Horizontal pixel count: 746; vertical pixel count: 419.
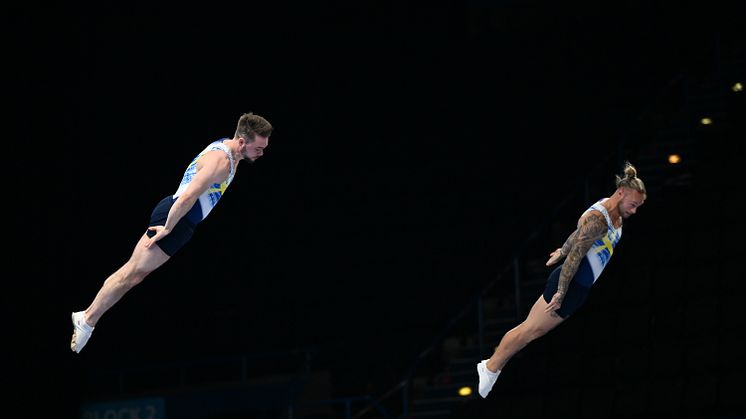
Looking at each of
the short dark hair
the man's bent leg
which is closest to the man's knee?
the man's bent leg

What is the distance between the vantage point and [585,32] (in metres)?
20.1

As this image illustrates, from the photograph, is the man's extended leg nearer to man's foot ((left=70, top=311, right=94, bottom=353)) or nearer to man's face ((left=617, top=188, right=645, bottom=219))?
man's foot ((left=70, top=311, right=94, bottom=353))

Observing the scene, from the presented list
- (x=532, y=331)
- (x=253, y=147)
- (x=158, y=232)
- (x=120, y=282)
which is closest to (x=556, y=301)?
(x=532, y=331)

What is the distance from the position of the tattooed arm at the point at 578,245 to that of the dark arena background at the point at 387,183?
16.3 feet

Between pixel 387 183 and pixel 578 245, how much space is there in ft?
33.1

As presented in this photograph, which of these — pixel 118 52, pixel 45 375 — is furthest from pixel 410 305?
pixel 45 375

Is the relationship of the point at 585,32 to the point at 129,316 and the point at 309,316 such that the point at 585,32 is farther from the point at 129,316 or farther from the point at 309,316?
the point at 129,316

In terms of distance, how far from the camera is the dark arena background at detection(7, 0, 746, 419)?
52.5 feet

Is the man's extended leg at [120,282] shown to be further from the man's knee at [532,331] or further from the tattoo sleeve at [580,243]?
the tattoo sleeve at [580,243]

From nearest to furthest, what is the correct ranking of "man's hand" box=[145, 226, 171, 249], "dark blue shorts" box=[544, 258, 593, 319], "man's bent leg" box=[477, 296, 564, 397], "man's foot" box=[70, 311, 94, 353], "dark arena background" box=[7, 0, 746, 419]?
1. "man's foot" box=[70, 311, 94, 353]
2. "man's hand" box=[145, 226, 171, 249]
3. "dark blue shorts" box=[544, 258, 593, 319]
4. "man's bent leg" box=[477, 296, 564, 397]
5. "dark arena background" box=[7, 0, 746, 419]

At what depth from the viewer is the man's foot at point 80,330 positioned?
9602mm

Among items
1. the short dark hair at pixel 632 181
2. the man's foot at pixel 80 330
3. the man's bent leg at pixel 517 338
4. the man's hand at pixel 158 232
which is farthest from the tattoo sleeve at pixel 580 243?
the man's foot at pixel 80 330

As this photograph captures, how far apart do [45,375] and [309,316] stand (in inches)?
351

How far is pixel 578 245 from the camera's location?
998 cm
